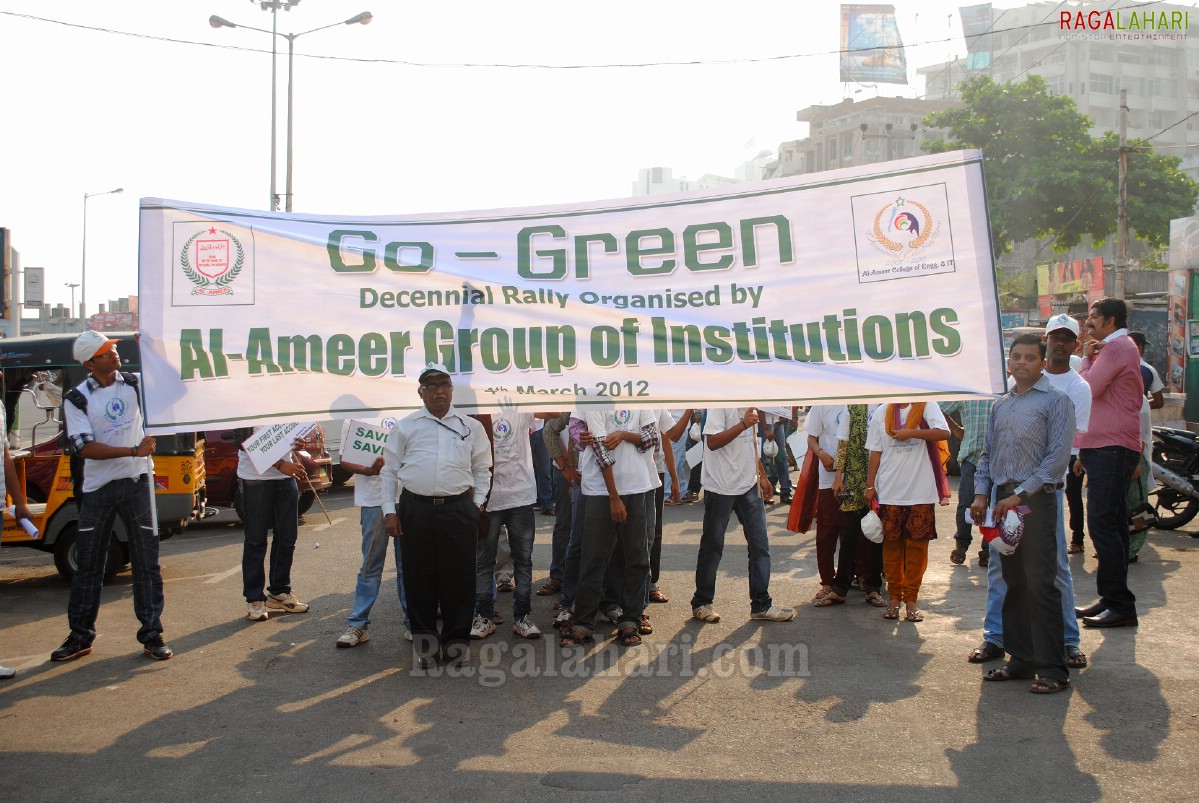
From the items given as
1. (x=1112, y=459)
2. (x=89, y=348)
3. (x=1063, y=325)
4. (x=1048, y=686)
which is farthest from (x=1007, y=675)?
(x=89, y=348)

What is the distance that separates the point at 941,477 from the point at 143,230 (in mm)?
5400

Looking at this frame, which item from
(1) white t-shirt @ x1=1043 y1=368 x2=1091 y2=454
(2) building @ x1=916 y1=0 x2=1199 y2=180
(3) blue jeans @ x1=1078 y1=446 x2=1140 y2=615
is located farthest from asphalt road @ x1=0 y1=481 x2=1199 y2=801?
(2) building @ x1=916 y1=0 x2=1199 y2=180

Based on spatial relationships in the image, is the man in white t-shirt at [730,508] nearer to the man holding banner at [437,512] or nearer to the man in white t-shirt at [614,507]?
the man in white t-shirt at [614,507]

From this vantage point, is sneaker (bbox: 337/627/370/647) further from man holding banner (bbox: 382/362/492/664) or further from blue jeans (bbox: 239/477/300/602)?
blue jeans (bbox: 239/477/300/602)

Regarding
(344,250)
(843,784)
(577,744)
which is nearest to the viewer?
(843,784)

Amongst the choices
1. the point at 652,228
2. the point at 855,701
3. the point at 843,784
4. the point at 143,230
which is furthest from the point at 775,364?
the point at 143,230

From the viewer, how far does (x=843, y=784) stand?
177 inches

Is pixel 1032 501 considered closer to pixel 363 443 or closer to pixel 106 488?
pixel 363 443

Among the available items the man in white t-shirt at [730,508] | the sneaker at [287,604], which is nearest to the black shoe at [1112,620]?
the man in white t-shirt at [730,508]

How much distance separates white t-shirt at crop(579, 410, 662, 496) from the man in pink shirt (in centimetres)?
288

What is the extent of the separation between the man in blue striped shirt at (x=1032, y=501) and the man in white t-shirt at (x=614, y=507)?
2.18 m

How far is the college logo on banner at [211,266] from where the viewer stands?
19.7 ft

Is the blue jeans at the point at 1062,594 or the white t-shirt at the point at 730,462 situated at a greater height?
the white t-shirt at the point at 730,462

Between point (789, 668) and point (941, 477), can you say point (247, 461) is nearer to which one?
point (789, 668)
